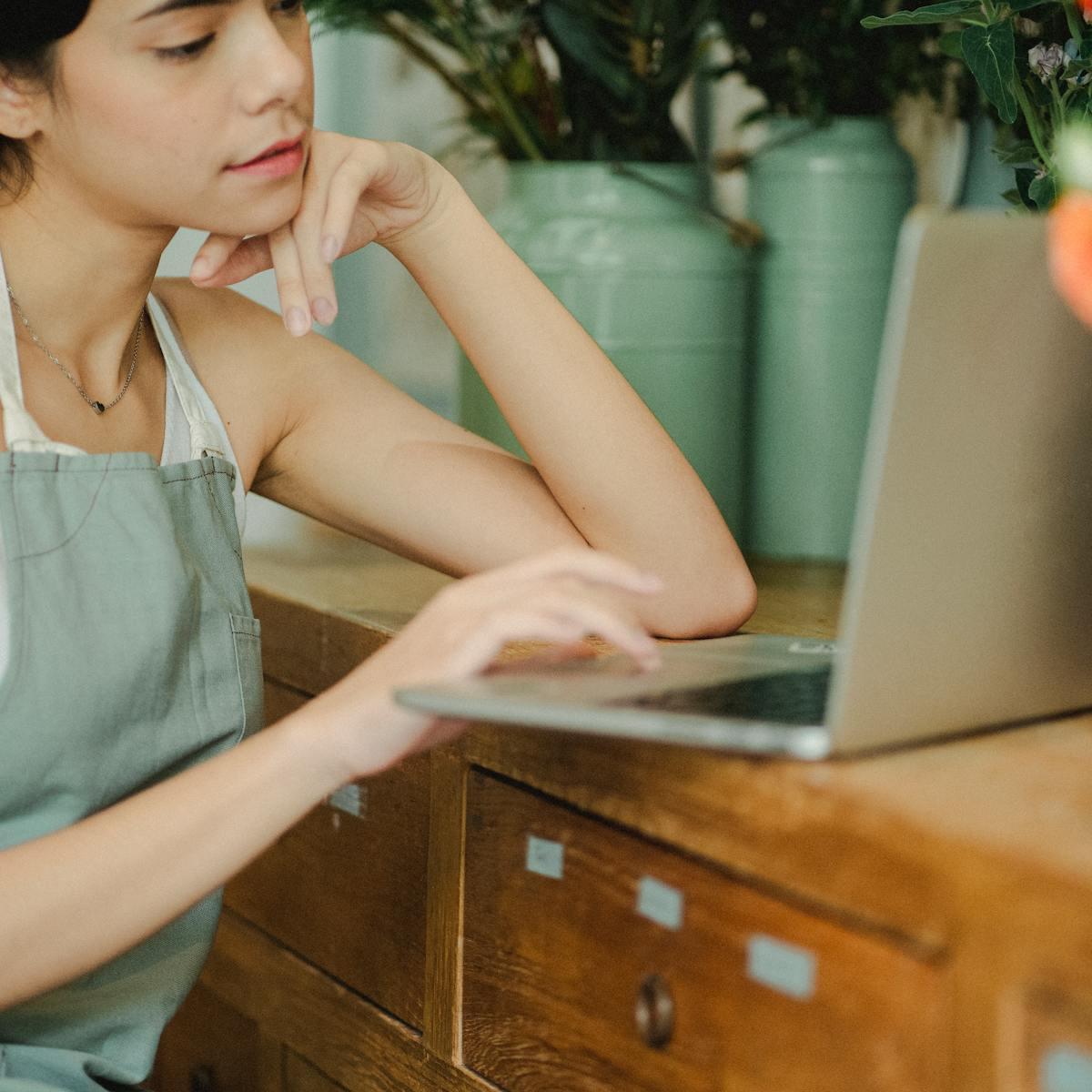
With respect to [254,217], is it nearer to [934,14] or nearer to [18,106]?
[18,106]

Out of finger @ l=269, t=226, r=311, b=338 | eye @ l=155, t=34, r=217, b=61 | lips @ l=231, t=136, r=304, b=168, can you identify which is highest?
eye @ l=155, t=34, r=217, b=61

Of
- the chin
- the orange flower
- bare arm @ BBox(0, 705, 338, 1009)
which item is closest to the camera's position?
the orange flower

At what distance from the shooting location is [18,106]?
1003 mm

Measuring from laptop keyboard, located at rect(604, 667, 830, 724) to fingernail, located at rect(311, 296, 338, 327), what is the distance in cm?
41

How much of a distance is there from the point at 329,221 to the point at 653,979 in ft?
1.76

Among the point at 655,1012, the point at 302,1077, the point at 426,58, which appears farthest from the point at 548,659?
the point at 426,58

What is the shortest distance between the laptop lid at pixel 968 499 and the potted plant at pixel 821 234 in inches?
29.2

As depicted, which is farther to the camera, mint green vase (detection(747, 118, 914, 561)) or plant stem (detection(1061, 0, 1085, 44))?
mint green vase (detection(747, 118, 914, 561))

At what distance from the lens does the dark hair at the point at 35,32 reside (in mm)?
937

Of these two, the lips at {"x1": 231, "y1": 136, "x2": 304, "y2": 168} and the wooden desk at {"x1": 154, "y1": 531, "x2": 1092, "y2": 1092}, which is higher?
the lips at {"x1": 231, "y1": 136, "x2": 304, "y2": 168}

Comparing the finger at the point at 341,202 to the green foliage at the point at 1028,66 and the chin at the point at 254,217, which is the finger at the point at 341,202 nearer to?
the chin at the point at 254,217

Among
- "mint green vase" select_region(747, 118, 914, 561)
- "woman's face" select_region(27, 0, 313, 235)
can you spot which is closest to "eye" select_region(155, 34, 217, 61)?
"woman's face" select_region(27, 0, 313, 235)

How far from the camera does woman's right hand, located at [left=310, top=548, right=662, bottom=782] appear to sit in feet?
2.43

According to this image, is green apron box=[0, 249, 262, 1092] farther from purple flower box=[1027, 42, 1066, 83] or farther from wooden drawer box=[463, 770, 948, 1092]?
purple flower box=[1027, 42, 1066, 83]
